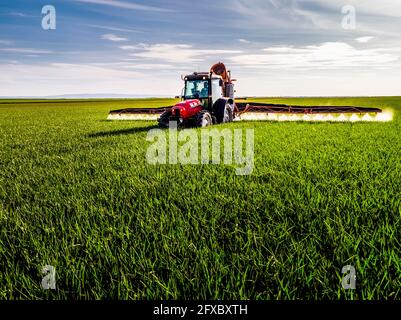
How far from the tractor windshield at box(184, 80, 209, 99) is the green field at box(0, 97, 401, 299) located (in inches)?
303

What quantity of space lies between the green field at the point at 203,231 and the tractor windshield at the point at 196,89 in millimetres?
7692

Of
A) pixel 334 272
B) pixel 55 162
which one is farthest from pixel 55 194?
pixel 334 272

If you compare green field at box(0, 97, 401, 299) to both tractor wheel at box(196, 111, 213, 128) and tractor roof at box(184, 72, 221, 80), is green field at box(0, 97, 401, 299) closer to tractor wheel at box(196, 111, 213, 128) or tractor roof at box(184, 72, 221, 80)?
tractor wheel at box(196, 111, 213, 128)

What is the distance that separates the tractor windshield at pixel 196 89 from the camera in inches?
509

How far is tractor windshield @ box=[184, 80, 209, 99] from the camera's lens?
12.9 meters

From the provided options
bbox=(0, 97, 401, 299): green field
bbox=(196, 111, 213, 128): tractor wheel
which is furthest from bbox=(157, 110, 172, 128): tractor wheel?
bbox=(0, 97, 401, 299): green field

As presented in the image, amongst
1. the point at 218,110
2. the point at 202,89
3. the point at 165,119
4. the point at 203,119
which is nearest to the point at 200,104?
the point at 202,89

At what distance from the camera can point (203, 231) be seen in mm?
2867

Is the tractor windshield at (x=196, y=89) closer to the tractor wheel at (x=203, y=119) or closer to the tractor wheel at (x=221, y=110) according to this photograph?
the tractor wheel at (x=221, y=110)

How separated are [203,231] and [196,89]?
422 inches

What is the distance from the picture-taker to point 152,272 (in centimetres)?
216

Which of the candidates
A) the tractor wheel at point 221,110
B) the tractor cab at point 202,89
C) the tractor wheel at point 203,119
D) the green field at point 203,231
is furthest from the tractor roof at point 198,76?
the green field at point 203,231

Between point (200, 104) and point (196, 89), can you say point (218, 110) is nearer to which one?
point (200, 104)

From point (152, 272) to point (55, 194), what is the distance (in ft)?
8.46
